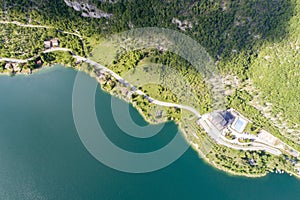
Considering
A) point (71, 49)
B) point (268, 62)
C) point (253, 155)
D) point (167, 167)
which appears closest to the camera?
point (167, 167)

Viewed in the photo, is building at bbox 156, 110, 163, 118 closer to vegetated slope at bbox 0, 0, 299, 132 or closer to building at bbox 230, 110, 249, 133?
building at bbox 230, 110, 249, 133

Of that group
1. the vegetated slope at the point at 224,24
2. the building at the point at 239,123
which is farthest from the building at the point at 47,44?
the building at the point at 239,123

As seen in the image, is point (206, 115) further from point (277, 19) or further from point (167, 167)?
point (277, 19)

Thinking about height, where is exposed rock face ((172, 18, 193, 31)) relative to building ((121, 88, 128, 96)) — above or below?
above

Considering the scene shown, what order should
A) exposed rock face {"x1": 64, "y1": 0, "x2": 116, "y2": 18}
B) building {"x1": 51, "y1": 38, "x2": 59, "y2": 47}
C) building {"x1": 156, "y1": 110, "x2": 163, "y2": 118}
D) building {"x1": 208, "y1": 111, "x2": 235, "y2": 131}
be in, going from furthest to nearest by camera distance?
exposed rock face {"x1": 64, "y1": 0, "x2": 116, "y2": 18}
building {"x1": 51, "y1": 38, "x2": 59, "y2": 47}
building {"x1": 156, "y1": 110, "x2": 163, "y2": 118}
building {"x1": 208, "y1": 111, "x2": 235, "y2": 131}

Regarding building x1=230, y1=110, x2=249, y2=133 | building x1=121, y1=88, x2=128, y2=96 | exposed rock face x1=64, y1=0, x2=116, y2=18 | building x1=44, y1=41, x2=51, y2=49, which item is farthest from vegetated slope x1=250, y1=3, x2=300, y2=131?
building x1=44, y1=41, x2=51, y2=49

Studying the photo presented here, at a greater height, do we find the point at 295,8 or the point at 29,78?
the point at 295,8

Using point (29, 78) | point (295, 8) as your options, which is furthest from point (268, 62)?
point (29, 78)

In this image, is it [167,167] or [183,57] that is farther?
[183,57]
